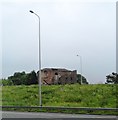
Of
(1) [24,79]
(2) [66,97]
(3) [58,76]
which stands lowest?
(2) [66,97]

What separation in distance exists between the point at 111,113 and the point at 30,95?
16132 millimetres

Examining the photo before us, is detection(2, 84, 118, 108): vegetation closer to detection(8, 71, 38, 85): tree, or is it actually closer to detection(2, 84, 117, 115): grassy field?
detection(2, 84, 117, 115): grassy field

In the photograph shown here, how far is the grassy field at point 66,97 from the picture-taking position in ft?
97.2

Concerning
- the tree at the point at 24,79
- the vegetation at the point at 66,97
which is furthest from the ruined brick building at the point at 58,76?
the vegetation at the point at 66,97

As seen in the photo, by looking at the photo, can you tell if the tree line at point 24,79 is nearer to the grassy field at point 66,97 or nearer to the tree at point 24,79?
the tree at point 24,79

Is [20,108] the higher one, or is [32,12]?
[32,12]

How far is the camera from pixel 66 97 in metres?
33.2

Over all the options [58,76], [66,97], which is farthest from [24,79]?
[66,97]

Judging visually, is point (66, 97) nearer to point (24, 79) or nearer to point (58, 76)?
point (24, 79)

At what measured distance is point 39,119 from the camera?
17.5 metres

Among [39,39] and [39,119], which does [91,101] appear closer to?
[39,39]

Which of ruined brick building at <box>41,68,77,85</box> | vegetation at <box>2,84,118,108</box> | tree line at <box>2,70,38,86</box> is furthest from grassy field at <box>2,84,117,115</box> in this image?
ruined brick building at <box>41,68,77,85</box>

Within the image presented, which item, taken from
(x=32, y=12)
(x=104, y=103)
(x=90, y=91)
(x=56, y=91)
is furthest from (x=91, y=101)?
(x=32, y=12)

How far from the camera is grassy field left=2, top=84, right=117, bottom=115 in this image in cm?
2964
